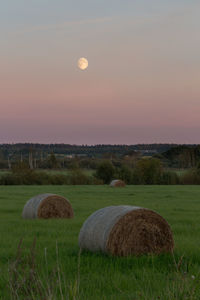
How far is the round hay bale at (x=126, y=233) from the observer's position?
8.96 meters

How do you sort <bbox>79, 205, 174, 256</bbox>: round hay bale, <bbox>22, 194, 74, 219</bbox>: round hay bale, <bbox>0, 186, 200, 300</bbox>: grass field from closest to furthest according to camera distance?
<bbox>0, 186, 200, 300</bbox>: grass field, <bbox>79, 205, 174, 256</bbox>: round hay bale, <bbox>22, 194, 74, 219</bbox>: round hay bale

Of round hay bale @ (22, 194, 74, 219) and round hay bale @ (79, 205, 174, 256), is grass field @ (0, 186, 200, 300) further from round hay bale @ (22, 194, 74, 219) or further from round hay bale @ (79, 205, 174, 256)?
round hay bale @ (22, 194, 74, 219)

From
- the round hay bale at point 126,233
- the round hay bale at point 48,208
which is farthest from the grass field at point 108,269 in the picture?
the round hay bale at point 48,208

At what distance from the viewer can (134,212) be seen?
30.9 feet

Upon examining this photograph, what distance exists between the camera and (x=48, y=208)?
17.5m

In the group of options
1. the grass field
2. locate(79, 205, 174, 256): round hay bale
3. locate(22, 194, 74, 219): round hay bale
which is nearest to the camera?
the grass field

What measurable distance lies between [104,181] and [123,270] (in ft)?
180

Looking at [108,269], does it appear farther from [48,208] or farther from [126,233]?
[48,208]

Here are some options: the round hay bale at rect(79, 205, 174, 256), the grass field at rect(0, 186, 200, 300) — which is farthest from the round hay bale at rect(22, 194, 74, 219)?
the round hay bale at rect(79, 205, 174, 256)

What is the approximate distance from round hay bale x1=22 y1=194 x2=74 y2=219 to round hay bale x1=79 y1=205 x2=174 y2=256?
784 centimetres

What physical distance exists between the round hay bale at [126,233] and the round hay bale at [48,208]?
25.7 ft

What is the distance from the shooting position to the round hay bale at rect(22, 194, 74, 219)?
1728 centimetres

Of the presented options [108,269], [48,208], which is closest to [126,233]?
[108,269]

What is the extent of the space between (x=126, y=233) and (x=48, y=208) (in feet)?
29.1
